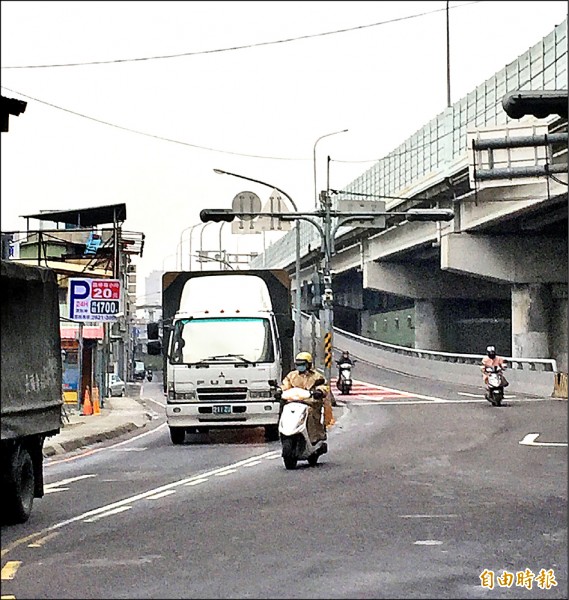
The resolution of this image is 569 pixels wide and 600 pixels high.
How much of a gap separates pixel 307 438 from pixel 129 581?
8.70 metres

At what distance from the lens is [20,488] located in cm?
1127

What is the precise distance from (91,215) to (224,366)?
1457 centimetres

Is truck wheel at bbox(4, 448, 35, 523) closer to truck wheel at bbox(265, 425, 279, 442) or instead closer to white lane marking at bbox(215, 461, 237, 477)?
white lane marking at bbox(215, 461, 237, 477)

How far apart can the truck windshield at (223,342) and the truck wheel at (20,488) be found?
1014 centimetres

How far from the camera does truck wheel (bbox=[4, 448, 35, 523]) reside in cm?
1103

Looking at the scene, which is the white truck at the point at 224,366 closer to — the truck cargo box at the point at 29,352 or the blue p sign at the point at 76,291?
the blue p sign at the point at 76,291

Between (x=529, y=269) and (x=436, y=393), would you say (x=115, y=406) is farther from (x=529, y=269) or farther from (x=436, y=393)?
(x=529, y=269)

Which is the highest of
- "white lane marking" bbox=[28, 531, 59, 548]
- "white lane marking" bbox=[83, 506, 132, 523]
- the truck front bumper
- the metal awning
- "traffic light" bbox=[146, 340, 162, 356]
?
the metal awning

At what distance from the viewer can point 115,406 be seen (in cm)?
3894

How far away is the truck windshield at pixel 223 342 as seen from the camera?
22.0 meters

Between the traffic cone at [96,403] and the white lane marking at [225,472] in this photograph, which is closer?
the white lane marking at [225,472]

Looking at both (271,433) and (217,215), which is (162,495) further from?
(217,215)

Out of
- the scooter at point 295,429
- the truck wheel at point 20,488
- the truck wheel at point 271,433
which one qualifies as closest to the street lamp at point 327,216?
the truck wheel at point 271,433

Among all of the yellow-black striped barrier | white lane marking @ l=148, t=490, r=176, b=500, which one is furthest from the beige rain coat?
the yellow-black striped barrier
